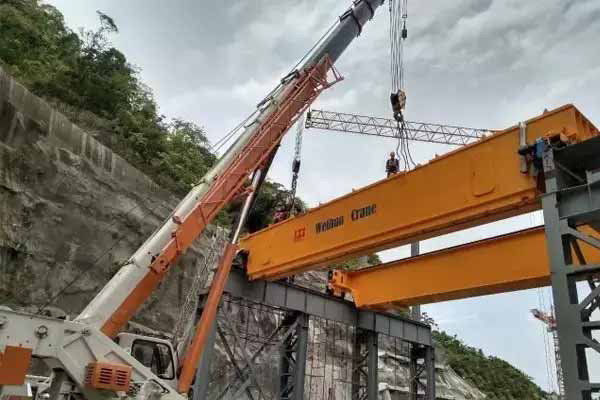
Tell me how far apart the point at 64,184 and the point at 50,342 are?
8982 millimetres

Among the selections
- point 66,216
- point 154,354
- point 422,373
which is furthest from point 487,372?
point 154,354

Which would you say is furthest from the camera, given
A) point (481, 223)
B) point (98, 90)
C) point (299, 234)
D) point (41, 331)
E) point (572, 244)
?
point (98, 90)

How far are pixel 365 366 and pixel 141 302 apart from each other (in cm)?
865

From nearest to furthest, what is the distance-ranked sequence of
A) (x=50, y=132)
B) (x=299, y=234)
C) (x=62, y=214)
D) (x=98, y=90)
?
(x=299, y=234) < (x=62, y=214) < (x=50, y=132) < (x=98, y=90)

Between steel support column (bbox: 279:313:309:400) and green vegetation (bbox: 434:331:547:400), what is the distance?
1247 inches

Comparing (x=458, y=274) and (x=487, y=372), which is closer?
(x=458, y=274)

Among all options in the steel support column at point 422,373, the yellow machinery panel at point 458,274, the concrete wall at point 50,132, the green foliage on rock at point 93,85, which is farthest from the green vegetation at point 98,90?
the steel support column at point 422,373

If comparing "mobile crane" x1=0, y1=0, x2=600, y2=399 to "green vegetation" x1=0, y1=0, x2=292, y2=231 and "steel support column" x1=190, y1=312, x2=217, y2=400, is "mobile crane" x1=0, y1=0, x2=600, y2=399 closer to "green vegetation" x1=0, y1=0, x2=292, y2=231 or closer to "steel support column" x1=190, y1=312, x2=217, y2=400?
"steel support column" x1=190, y1=312, x2=217, y2=400

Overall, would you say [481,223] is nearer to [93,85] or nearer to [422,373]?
[422,373]

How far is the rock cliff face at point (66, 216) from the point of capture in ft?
41.5

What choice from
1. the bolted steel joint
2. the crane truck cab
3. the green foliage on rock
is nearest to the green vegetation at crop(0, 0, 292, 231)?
the green foliage on rock

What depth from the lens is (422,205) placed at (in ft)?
32.3

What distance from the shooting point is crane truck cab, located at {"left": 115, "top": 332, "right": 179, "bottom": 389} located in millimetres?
7871

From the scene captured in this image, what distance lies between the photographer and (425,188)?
9.86m
